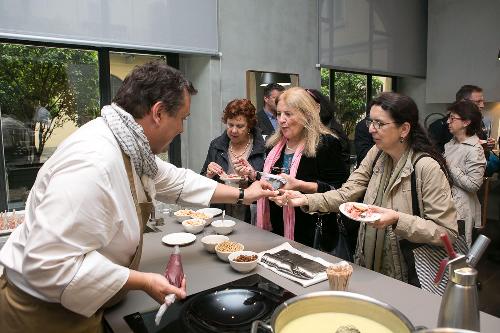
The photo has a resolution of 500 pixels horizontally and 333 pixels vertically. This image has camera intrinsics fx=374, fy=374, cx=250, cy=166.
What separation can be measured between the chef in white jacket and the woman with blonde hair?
1077mm

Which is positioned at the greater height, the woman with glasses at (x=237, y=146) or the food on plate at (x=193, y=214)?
the woman with glasses at (x=237, y=146)

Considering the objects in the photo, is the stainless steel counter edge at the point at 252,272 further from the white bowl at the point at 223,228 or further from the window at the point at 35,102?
the window at the point at 35,102

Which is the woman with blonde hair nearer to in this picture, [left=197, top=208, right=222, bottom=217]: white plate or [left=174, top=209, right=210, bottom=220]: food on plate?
[left=197, top=208, right=222, bottom=217]: white plate

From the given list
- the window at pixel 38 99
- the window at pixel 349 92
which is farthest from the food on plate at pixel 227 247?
the window at pixel 349 92

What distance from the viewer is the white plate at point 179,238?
1.91 metres

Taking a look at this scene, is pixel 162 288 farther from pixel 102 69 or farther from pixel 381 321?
pixel 102 69

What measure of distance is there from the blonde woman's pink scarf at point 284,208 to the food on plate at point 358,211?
0.63 meters

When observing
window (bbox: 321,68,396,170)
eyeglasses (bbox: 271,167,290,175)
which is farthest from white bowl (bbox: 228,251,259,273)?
window (bbox: 321,68,396,170)

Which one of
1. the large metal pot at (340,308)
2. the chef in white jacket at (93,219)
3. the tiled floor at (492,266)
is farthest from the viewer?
the tiled floor at (492,266)

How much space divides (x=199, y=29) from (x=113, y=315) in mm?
2949

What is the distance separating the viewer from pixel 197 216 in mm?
2318

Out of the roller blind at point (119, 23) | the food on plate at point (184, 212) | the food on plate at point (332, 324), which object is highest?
the roller blind at point (119, 23)

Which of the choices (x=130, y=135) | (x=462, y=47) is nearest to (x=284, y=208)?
(x=130, y=135)

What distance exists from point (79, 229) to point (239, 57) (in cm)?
320
